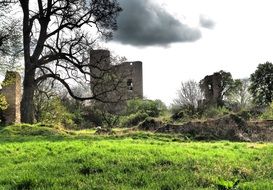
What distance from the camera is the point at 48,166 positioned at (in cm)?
1078

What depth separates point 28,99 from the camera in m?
30.8

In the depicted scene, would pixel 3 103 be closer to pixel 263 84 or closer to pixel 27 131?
pixel 27 131

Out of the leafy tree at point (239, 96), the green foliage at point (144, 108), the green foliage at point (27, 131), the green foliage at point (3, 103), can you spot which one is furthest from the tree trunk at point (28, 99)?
the leafy tree at point (239, 96)

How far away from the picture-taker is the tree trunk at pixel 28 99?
30672 mm

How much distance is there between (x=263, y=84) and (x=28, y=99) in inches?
1485

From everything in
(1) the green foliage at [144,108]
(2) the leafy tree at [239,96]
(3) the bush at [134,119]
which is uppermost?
(2) the leafy tree at [239,96]

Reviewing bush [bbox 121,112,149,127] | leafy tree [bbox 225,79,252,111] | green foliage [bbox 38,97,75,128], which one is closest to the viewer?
bush [bbox 121,112,149,127]

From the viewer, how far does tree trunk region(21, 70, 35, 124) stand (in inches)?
1208

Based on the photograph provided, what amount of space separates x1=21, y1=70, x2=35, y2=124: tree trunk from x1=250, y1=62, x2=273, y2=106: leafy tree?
36495 millimetres

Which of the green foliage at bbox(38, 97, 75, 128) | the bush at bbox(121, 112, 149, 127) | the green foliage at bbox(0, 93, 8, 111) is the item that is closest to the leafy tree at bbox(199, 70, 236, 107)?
the bush at bbox(121, 112, 149, 127)

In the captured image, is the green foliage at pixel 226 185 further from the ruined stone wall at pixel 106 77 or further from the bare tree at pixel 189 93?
the bare tree at pixel 189 93

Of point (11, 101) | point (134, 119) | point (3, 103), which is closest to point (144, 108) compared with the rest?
point (134, 119)

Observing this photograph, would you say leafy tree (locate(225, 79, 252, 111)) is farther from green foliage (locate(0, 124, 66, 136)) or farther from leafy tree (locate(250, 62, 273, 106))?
green foliage (locate(0, 124, 66, 136))

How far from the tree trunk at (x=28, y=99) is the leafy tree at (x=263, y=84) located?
120ft
